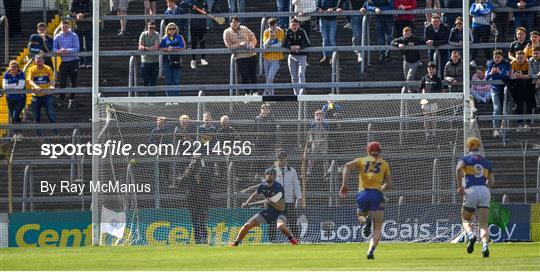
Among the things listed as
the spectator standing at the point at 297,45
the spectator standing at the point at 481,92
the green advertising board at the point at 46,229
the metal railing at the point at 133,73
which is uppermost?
the spectator standing at the point at 297,45

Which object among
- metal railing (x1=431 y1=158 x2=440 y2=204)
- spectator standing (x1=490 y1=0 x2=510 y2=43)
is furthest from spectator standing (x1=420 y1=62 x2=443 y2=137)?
spectator standing (x1=490 y1=0 x2=510 y2=43)

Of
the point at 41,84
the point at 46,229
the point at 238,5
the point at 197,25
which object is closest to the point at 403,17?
the point at 238,5

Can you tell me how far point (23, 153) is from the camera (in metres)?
30.2

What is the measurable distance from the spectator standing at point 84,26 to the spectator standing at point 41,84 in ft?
6.15

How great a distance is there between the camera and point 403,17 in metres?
31.3

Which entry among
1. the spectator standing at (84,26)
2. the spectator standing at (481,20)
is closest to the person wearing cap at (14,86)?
the spectator standing at (84,26)

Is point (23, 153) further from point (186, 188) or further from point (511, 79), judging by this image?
point (511, 79)

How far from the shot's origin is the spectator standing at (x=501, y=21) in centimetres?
3136

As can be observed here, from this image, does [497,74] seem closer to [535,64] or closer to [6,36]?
[535,64]

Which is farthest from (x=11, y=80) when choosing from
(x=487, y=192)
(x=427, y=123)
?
(x=487, y=192)

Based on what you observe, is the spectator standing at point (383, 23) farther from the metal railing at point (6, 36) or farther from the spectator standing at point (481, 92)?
the metal railing at point (6, 36)

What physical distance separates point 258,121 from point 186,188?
196 centimetres

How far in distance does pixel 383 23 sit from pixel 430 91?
2.93 meters

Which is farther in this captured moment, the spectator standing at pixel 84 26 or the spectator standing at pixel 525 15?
the spectator standing at pixel 84 26
